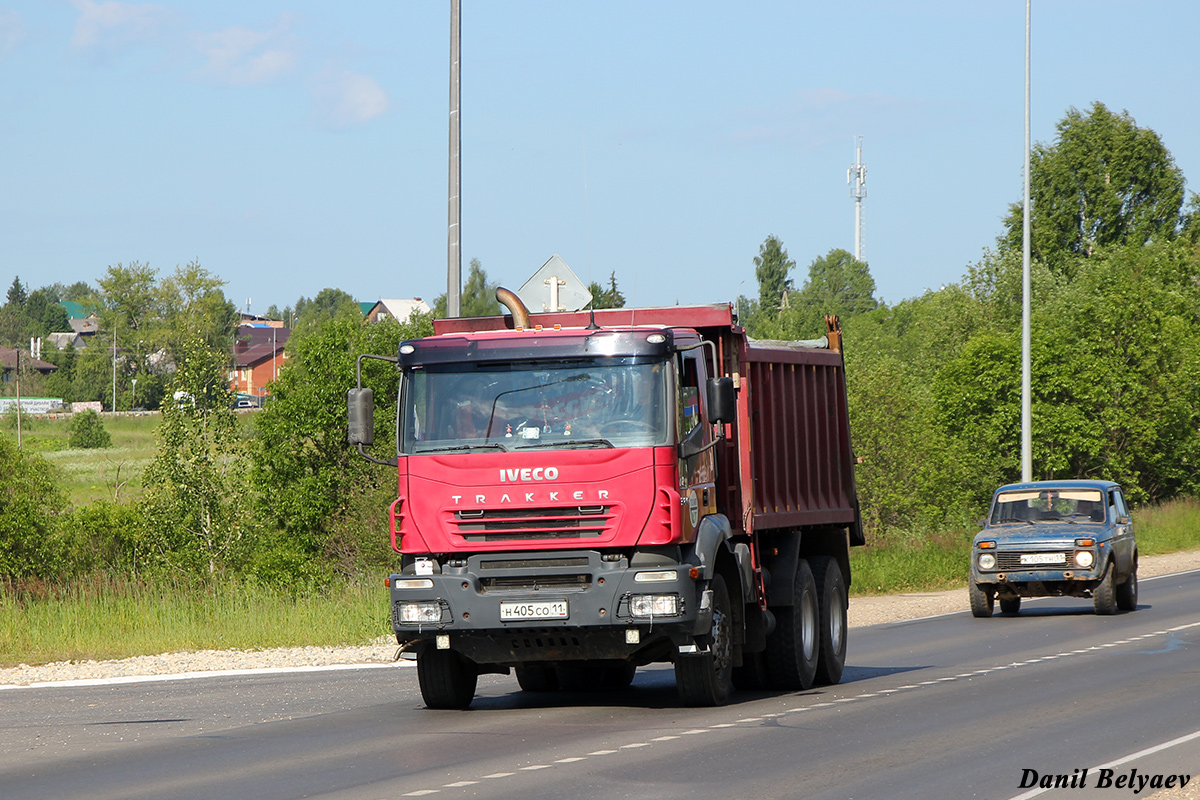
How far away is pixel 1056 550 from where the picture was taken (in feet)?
70.8

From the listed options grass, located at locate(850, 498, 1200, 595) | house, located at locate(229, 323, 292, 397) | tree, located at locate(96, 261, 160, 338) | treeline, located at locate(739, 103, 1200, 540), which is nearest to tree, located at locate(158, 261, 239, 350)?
tree, located at locate(96, 261, 160, 338)

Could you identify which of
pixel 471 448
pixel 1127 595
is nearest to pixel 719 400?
pixel 471 448

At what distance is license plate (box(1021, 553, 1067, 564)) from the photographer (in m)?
21.6

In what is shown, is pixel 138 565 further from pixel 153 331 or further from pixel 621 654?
pixel 153 331

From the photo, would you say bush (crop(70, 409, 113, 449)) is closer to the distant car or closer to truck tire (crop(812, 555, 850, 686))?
the distant car

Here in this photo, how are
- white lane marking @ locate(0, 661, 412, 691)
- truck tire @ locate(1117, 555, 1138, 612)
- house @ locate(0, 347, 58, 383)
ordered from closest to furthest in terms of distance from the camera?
1. white lane marking @ locate(0, 661, 412, 691)
2. truck tire @ locate(1117, 555, 1138, 612)
3. house @ locate(0, 347, 58, 383)

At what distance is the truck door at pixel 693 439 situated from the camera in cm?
1128

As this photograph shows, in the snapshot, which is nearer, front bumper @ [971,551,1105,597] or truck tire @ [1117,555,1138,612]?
front bumper @ [971,551,1105,597]

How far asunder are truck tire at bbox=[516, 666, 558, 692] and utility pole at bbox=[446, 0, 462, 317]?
469cm

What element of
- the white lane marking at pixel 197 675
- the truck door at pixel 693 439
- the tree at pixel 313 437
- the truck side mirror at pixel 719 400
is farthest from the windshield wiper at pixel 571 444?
the tree at pixel 313 437

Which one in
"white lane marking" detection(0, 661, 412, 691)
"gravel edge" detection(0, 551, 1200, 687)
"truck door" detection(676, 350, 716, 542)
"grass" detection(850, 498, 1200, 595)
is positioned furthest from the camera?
"grass" detection(850, 498, 1200, 595)

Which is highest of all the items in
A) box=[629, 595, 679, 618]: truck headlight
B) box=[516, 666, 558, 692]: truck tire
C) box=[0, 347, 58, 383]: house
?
box=[0, 347, 58, 383]: house

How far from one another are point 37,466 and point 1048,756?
31.6 metres

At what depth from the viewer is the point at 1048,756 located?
9.40 m
